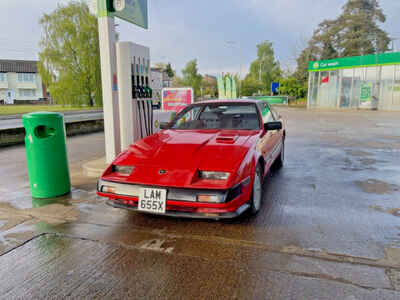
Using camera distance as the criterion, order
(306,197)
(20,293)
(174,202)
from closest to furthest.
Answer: (20,293)
(174,202)
(306,197)

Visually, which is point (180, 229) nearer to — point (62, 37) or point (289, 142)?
point (289, 142)

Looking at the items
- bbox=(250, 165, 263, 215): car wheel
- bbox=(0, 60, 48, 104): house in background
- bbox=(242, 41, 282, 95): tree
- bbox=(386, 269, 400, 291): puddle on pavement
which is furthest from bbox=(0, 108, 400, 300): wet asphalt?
bbox=(242, 41, 282, 95): tree

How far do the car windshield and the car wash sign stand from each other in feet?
7.53

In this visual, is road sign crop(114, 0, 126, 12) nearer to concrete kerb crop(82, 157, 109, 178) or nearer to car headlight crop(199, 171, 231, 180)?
concrete kerb crop(82, 157, 109, 178)

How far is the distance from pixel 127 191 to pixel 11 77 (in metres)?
65.5

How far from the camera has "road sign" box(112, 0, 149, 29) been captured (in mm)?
5428

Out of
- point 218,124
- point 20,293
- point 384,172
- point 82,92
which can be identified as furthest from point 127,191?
point 82,92

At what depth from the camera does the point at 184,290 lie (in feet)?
7.58

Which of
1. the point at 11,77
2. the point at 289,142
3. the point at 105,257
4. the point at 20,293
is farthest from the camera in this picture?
the point at 11,77

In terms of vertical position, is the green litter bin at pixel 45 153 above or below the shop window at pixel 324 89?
below

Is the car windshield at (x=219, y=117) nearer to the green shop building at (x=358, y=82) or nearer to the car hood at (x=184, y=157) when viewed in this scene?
the car hood at (x=184, y=157)

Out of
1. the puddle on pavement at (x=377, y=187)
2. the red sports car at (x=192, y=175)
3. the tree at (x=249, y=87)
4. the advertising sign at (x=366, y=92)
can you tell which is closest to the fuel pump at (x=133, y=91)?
the red sports car at (x=192, y=175)

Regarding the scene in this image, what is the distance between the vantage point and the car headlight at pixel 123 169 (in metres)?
3.43

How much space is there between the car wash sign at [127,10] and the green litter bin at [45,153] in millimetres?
2248
